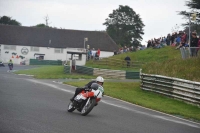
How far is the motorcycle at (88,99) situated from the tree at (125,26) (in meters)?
100

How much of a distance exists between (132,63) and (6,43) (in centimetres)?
4853

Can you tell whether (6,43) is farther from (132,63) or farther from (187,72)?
(187,72)

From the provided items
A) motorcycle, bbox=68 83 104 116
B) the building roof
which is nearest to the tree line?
the building roof

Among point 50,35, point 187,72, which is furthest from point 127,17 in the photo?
point 187,72

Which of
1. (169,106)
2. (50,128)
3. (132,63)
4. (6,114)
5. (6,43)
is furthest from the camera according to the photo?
(6,43)

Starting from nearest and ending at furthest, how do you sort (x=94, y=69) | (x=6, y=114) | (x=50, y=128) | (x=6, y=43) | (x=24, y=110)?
(x=50, y=128) → (x=6, y=114) → (x=24, y=110) → (x=94, y=69) → (x=6, y=43)

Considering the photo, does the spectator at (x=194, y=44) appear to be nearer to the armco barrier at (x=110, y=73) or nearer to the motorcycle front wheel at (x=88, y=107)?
the motorcycle front wheel at (x=88, y=107)

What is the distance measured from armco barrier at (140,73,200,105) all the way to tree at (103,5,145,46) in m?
85.2

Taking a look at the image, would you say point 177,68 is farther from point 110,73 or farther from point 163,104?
point 110,73

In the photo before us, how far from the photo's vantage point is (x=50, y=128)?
1133 cm

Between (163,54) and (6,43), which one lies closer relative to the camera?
(163,54)

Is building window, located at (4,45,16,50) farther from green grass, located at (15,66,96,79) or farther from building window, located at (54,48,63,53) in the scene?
green grass, located at (15,66,96,79)

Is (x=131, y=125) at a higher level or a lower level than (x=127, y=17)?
lower

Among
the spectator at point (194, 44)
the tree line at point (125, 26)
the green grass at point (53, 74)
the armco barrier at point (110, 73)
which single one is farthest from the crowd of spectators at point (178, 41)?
the tree line at point (125, 26)
